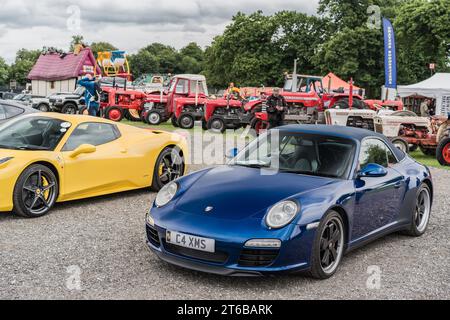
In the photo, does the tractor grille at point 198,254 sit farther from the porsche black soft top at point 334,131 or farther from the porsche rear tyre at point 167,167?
the porsche rear tyre at point 167,167

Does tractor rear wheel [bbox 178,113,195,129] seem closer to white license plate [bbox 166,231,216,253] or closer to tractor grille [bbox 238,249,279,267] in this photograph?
white license plate [bbox 166,231,216,253]

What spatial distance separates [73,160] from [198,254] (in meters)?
3.29

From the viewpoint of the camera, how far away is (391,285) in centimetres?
472

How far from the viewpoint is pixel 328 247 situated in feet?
15.9

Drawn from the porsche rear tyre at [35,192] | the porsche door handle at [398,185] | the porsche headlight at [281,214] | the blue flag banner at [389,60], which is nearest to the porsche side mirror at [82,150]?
the porsche rear tyre at [35,192]

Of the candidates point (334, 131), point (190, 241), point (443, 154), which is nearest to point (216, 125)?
point (443, 154)

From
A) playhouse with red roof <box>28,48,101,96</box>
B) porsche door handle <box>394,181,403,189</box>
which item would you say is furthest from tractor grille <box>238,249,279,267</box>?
playhouse with red roof <box>28,48,101,96</box>

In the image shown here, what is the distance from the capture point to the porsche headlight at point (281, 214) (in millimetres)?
4469

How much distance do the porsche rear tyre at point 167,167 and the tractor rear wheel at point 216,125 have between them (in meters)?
13.9

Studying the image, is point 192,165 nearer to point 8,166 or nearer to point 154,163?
point 154,163

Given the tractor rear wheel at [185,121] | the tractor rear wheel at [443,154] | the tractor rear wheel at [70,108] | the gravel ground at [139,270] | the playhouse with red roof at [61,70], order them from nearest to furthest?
1. the gravel ground at [139,270]
2. the tractor rear wheel at [443,154]
3. the tractor rear wheel at [185,121]
4. the tractor rear wheel at [70,108]
5. the playhouse with red roof at [61,70]

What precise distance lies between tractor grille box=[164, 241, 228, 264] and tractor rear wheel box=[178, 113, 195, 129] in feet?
63.1

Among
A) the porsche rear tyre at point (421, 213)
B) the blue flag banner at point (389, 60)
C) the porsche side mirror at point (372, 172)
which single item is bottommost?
the porsche rear tyre at point (421, 213)
